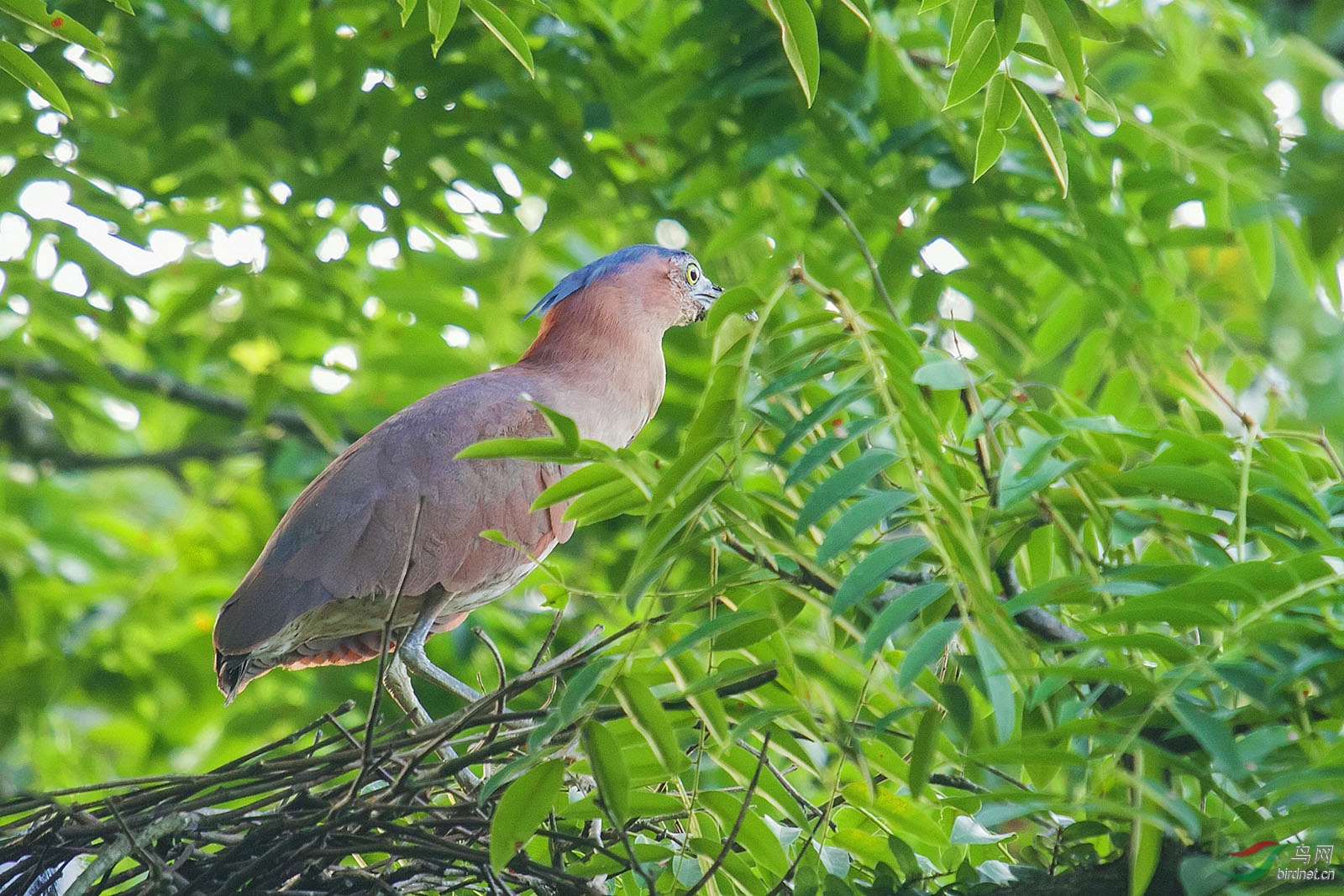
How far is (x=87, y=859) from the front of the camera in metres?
2.32

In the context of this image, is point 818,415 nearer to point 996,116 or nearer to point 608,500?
point 608,500

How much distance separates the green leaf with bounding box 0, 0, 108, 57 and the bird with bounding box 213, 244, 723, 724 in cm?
95

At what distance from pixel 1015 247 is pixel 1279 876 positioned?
2.50 metres

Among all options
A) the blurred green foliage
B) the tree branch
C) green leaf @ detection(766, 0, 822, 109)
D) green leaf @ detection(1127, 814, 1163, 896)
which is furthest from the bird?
the tree branch

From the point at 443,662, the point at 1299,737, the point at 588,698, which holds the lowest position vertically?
the point at 443,662

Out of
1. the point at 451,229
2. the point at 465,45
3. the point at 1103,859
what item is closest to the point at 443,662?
the point at 451,229

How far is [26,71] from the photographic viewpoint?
1.88 m

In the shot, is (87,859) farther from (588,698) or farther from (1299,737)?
(1299,737)

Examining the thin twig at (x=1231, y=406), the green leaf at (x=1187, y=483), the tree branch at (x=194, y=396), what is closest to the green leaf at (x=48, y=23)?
the green leaf at (x=1187, y=483)

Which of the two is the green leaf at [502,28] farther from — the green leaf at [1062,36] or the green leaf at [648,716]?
the green leaf at [648,716]

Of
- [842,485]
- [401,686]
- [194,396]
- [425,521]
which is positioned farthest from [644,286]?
[194,396]

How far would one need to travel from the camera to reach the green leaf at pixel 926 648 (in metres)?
1.39

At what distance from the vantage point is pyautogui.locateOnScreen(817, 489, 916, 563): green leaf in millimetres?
1516

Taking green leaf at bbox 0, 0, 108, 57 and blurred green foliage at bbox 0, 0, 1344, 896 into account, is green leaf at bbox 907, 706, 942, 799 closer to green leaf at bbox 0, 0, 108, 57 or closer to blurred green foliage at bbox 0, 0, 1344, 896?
blurred green foliage at bbox 0, 0, 1344, 896
